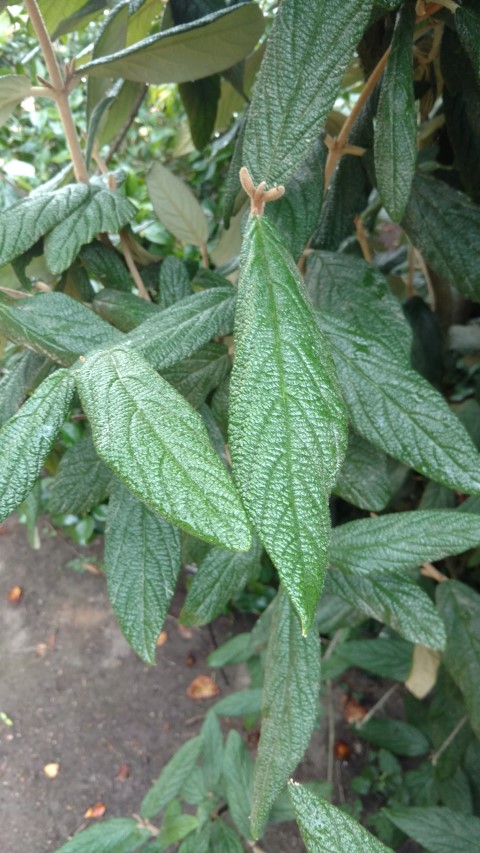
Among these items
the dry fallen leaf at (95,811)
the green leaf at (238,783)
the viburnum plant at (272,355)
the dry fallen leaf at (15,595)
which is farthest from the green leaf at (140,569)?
the dry fallen leaf at (15,595)

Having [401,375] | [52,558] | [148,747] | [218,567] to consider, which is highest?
[401,375]

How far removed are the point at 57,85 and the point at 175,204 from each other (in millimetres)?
210

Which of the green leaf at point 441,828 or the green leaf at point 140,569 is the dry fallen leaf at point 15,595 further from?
the green leaf at point 140,569

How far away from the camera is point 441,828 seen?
2.70ft

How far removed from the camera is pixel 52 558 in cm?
234

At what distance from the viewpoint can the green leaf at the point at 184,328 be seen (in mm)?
470

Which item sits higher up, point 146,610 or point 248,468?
point 248,468

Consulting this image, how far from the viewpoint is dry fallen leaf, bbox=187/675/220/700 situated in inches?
77.2

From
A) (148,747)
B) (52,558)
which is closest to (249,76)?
(148,747)

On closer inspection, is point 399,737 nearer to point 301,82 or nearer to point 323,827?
point 323,827

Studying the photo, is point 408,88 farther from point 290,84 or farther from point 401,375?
point 401,375

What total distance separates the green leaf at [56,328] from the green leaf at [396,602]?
0.34 m

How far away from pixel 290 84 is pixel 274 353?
0.22 meters

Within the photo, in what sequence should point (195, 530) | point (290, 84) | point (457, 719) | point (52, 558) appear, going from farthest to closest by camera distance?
point (52, 558) < point (457, 719) < point (290, 84) < point (195, 530)
